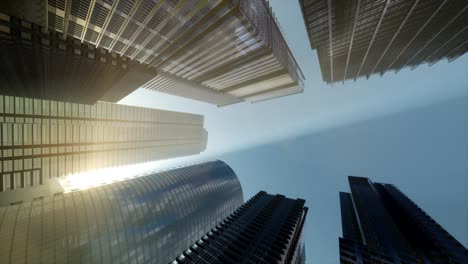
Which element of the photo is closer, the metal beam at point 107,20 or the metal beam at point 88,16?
the metal beam at point 88,16

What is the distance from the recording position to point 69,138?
8300 cm

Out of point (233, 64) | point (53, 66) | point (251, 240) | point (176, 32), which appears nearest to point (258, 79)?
point (233, 64)

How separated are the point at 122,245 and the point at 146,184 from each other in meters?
30.4

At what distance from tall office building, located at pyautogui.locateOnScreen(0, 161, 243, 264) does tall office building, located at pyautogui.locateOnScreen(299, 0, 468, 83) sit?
310 ft

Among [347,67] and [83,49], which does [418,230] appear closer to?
[347,67]

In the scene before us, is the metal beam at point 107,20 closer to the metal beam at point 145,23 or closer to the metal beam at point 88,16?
the metal beam at point 88,16

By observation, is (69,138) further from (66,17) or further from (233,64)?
(233,64)

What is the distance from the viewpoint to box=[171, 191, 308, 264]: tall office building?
57812 millimetres

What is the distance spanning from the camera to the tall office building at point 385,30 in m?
58.6

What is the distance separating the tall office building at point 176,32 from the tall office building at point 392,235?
8029cm

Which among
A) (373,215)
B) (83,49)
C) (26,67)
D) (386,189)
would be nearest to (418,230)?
(373,215)

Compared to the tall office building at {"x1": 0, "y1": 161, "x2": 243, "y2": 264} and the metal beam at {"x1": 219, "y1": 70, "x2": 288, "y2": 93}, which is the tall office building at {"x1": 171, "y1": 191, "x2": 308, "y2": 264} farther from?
the metal beam at {"x1": 219, "y1": 70, "x2": 288, "y2": 93}

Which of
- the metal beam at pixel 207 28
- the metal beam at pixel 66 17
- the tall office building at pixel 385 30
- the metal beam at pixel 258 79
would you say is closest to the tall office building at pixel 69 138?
the metal beam at pixel 66 17

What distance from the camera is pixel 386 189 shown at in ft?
515
